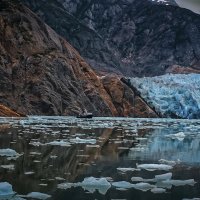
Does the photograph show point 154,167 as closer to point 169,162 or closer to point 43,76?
point 169,162

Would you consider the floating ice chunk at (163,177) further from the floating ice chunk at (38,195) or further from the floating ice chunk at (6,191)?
the floating ice chunk at (6,191)

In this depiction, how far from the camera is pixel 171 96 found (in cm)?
9088

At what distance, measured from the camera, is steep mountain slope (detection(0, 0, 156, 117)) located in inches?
2793

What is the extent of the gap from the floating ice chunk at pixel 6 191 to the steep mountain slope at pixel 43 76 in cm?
5815

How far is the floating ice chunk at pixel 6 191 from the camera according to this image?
7.97m

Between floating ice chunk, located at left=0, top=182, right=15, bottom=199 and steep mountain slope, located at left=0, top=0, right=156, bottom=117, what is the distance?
58.2m

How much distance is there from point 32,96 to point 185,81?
42837mm

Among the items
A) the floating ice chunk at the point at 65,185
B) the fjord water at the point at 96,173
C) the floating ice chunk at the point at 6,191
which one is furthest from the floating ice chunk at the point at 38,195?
the floating ice chunk at the point at 65,185

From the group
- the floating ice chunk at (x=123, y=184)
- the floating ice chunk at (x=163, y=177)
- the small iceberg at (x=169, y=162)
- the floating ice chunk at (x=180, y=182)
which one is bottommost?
the small iceberg at (x=169, y=162)

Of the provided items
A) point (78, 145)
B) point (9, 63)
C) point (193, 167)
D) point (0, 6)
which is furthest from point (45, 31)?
point (193, 167)

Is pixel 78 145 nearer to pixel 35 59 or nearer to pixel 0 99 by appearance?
pixel 0 99

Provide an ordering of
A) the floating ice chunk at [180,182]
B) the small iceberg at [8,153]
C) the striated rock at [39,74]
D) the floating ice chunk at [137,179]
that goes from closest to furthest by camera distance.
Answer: the floating ice chunk at [180,182]
the floating ice chunk at [137,179]
the small iceberg at [8,153]
the striated rock at [39,74]

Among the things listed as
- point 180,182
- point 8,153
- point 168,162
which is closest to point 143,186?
point 180,182

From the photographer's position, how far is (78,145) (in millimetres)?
17500
